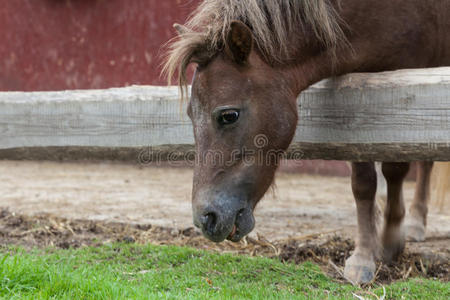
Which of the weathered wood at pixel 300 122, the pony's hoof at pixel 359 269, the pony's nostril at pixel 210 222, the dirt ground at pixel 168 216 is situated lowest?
the dirt ground at pixel 168 216

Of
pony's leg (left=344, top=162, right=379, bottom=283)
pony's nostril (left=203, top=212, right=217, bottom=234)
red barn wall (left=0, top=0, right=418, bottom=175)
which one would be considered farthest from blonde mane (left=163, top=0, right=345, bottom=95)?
red barn wall (left=0, top=0, right=418, bottom=175)

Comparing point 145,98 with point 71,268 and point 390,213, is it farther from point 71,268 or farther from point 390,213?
point 390,213

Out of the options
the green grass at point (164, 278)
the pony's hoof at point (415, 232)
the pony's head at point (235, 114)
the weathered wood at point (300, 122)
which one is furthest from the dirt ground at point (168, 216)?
the pony's head at point (235, 114)

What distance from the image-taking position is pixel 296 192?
22.2 feet

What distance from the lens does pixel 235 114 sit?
257cm

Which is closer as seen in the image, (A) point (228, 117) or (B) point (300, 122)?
(A) point (228, 117)

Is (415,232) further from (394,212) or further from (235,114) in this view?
(235,114)

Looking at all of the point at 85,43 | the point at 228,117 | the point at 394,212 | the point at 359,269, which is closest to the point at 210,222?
the point at 228,117

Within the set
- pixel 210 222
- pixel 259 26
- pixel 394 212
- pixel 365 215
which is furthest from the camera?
pixel 394 212

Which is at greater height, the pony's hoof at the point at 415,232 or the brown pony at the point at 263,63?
the brown pony at the point at 263,63

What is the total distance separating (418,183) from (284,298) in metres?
2.73

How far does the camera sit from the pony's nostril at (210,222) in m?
2.46

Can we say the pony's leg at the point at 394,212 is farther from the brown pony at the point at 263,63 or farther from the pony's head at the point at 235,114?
A: the pony's head at the point at 235,114

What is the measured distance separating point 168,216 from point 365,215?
207 cm
